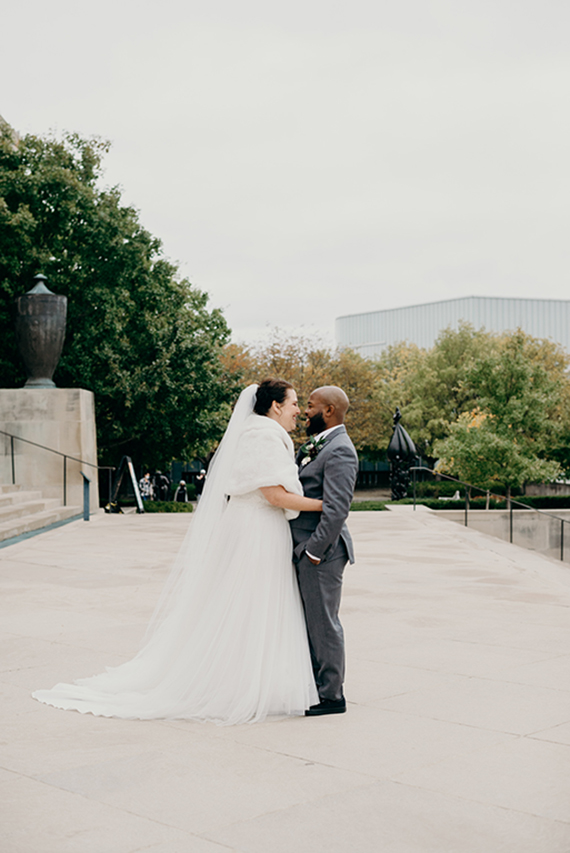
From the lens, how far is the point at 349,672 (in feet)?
19.8

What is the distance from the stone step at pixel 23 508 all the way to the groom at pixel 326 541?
38.6ft

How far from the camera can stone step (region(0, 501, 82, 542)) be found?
14625 mm

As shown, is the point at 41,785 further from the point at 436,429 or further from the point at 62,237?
the point at 436,429

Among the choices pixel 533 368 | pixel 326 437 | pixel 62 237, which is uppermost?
pixel 62 237

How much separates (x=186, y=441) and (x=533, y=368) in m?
13.6

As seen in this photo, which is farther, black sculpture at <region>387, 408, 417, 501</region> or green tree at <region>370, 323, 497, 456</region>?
green tree at <region>370, 323, 497, 456</region>

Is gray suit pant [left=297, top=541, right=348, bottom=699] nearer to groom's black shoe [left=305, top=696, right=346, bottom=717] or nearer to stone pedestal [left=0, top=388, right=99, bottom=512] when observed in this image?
groom's black shoe [left=305, top=696, right=346, bottom=717]

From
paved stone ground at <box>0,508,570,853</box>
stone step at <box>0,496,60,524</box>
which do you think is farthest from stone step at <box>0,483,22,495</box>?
paved stone ground at <box>0,508,570,853</box>

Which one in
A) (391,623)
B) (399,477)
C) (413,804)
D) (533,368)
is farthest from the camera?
(533,368)

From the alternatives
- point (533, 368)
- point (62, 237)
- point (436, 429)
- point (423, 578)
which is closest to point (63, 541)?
point (423, 578)

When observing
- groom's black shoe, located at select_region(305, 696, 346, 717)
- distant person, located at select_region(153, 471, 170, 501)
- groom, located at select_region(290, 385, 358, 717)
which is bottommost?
distant person, located at select_region(153, 471, 170, 501)

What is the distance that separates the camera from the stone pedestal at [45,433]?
2084cm

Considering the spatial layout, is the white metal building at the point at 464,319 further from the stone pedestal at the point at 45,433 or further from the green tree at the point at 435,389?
the stone pedestal at the point at 45,433

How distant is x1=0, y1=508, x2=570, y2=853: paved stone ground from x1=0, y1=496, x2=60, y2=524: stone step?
7.88m
